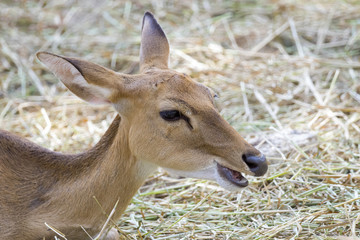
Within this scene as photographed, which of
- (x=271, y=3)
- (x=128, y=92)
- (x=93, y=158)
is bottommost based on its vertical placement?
(x=271, y=3)

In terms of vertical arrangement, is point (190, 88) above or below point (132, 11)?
above

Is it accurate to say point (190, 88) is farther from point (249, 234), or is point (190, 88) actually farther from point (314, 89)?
point (314, 89)

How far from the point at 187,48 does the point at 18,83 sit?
2.58 m

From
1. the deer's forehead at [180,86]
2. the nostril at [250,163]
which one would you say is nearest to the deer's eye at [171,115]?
the deer's forehead at [180,86]

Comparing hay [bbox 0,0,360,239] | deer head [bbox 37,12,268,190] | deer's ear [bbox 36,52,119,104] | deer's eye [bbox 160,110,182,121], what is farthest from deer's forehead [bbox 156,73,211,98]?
hay [bbox 0,0,360,239]

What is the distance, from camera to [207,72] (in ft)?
26.9

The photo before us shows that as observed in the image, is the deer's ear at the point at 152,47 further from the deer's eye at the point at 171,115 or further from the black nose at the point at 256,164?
the black nose at the point at 256,164

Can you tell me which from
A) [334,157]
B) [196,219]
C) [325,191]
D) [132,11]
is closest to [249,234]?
[196,219]

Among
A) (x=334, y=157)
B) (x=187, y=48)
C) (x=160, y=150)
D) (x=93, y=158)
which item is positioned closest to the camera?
(x=160, y=150)

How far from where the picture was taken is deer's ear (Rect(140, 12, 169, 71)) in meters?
4.70

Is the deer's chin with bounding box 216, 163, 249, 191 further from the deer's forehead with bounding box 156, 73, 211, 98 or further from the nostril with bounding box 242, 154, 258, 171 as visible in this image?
the deer's forehead with bounding box 156, 73, 211, 98

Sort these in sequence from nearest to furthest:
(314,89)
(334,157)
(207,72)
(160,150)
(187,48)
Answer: (160,150) → (334,157) → (314,89) → (207,72) → (187,48)

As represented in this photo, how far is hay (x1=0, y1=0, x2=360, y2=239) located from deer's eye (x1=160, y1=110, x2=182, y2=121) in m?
1.17

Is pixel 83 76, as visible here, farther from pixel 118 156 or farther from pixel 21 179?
pixel 21 179
